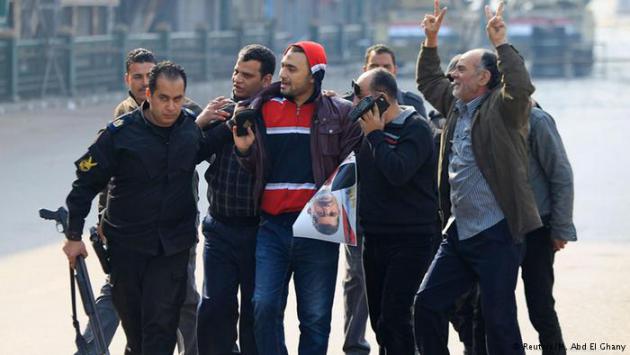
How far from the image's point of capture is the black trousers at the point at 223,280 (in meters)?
6.89

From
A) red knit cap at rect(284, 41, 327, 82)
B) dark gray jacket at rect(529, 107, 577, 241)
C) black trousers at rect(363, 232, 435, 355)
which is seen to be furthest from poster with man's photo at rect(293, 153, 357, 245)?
dark gray jacket at rect(529, 107, 577, 241)

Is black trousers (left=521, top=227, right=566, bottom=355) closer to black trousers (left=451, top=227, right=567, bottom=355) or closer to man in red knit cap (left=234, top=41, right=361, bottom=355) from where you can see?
black trousers (left=451, top=227, right=567, bottom=355)

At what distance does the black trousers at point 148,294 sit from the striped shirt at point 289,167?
51cm

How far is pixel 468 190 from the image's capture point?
6.54 m

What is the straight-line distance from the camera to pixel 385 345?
274 inches

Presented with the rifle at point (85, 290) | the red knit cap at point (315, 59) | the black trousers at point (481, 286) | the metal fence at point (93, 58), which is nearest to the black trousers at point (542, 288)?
the black trousers at point (481, 286)

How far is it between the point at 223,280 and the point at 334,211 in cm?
71

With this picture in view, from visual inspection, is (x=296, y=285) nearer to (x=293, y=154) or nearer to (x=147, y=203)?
(x=293, y=154)

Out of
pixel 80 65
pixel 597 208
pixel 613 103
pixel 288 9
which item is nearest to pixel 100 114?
pixel 80 65

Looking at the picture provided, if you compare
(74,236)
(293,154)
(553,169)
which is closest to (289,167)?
(293,154)

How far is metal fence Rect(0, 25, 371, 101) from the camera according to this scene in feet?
85.4

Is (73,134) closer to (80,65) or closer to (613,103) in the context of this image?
(80,65)

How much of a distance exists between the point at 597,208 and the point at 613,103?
51.0ft

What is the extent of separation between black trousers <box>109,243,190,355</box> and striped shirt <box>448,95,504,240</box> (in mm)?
1277
